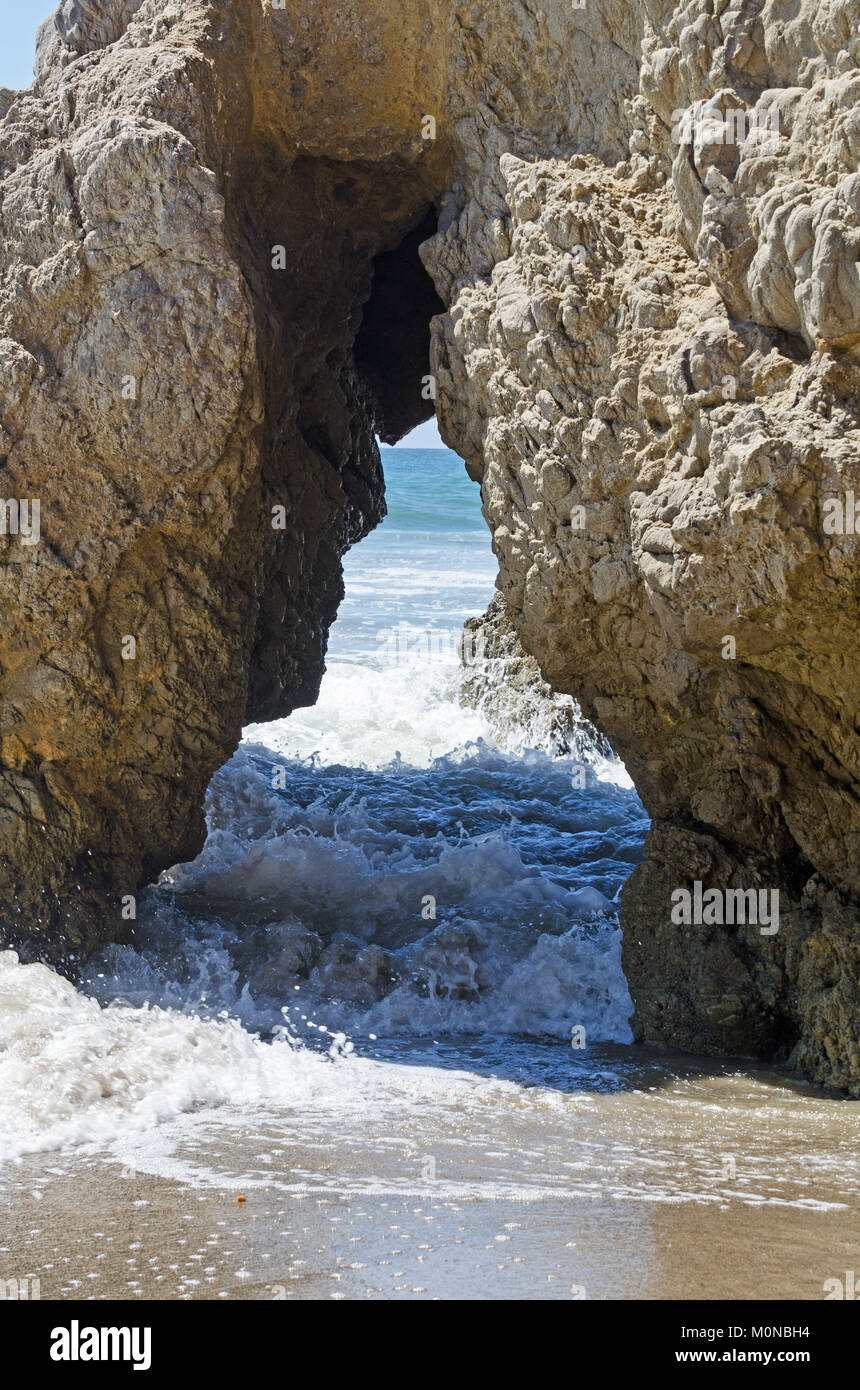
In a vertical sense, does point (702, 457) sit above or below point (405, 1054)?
above

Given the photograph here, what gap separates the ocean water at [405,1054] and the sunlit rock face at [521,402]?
574mm

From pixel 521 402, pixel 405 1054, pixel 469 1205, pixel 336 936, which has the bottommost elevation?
pixel 405 1054

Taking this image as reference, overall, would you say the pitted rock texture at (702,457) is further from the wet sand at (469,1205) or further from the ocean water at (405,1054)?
the wet sand at (469,1205)

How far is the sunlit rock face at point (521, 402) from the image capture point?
494cm

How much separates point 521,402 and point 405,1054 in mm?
3058

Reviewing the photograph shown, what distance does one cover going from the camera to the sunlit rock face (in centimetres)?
494

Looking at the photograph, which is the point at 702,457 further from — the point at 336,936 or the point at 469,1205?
the point at 336,936

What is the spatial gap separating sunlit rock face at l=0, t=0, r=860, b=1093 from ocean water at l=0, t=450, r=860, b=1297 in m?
0.57

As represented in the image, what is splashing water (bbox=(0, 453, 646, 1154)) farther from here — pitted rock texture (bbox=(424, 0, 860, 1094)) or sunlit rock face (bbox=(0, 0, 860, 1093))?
pitted rock texture (bbox=(424, 0, 860, 1094))

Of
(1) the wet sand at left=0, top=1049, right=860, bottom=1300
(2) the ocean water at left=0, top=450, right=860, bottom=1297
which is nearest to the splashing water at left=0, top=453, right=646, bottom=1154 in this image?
(2) the ocean water at left=0, top=450, right=860, bottom=1297

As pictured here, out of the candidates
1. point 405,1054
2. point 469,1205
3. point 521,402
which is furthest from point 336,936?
point 469,1205

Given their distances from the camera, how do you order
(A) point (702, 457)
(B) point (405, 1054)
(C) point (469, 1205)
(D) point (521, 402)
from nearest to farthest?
(C) point (469, 1205)
(A) point (702, 457)
(D) point (521, 402)
(B) point (405, 1054)

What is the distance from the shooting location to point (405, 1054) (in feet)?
20.4
